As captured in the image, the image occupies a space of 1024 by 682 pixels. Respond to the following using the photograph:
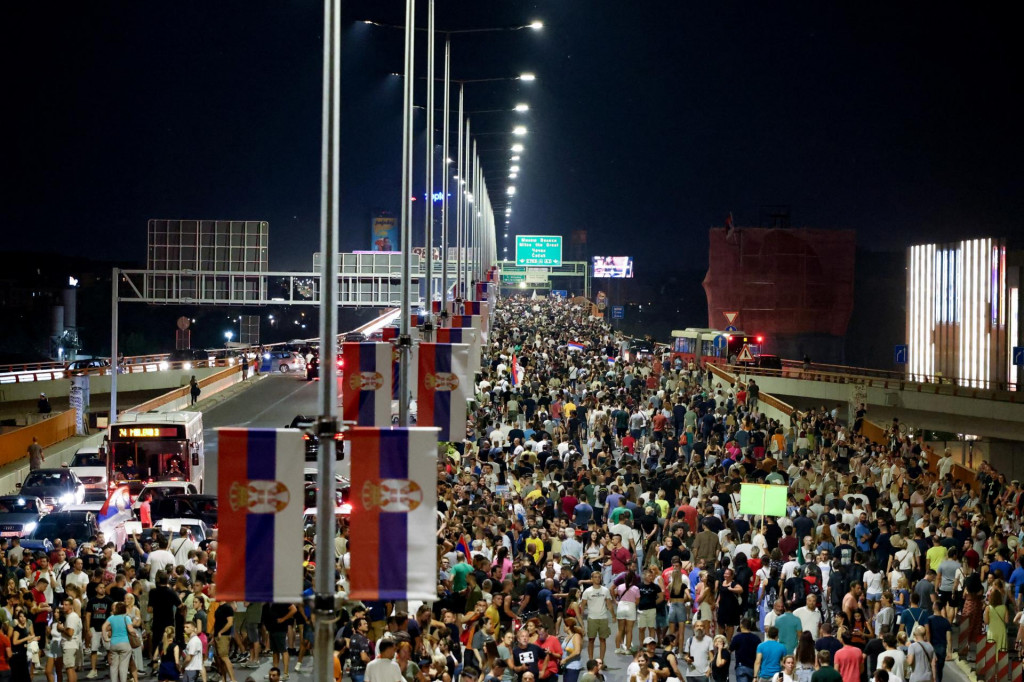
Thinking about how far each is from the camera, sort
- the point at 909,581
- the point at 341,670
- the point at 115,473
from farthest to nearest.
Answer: the point at 115,473
the point at 909,581
the point at 341,670

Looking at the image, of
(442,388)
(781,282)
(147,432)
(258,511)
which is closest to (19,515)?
(147,432)

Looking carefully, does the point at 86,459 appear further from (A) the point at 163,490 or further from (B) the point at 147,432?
(A) the point at 163,490

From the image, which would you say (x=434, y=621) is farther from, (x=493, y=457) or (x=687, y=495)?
(x=493, y=457)

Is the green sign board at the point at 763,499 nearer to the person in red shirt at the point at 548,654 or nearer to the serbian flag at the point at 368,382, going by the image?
the serbian flag at the point at 368,382

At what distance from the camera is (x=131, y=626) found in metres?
14.9

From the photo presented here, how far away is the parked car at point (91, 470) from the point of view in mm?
32062

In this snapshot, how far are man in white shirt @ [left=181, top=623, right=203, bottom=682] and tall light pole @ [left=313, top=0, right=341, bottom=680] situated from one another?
20.3ft

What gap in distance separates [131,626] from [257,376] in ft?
170

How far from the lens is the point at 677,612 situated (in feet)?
53.2

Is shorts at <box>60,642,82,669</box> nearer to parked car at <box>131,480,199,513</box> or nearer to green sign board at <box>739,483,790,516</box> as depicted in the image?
green sign board at <box>739,483,790,516</box>

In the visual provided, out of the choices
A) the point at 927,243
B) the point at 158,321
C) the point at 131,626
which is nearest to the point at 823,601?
the point at 131,626

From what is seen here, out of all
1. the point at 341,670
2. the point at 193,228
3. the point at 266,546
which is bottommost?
the point at 341,670

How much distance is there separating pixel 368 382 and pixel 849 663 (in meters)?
7.17

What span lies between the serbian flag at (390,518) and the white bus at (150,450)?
854 inches
